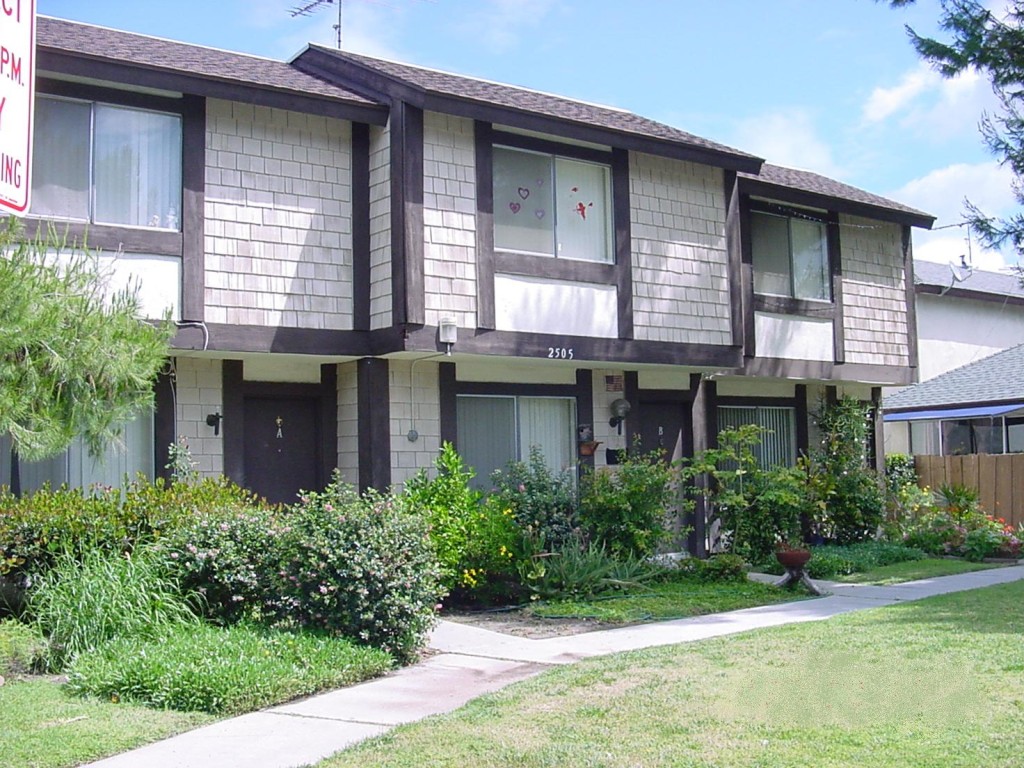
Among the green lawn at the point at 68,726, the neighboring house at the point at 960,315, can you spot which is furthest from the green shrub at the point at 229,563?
the neighboring house at the point at 960,315

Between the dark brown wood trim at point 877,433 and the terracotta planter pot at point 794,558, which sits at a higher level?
the dark brown wood trim at point 877,433

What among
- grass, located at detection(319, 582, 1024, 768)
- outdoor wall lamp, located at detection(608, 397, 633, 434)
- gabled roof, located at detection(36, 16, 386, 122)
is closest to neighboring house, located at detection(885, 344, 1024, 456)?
outdoor wall lamp, located at detection(608, 397, 633, 434)

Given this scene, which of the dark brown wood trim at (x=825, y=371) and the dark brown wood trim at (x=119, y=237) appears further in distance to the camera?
the dark brown wood trim at (x=825, y=371)

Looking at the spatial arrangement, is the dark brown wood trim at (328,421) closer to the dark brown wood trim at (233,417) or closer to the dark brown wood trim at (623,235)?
the dark brown wood trim at (233,417)

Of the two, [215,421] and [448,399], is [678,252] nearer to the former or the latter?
[448,399]

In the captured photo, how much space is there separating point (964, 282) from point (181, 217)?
846 inches

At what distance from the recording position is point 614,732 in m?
6.75

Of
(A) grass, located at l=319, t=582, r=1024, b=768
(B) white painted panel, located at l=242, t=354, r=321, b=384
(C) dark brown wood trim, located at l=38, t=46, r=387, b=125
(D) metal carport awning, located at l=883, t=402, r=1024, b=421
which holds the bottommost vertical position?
(A) grass, located at l=319, t=582, r=1024, b=768

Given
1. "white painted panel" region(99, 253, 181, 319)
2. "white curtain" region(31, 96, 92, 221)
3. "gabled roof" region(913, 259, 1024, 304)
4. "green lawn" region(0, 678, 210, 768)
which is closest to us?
"green lawn" region(0, 678, 210, 768)

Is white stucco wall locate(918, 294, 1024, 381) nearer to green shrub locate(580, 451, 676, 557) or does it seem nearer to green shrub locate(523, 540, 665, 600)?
green shrub locate(580, 451, 676, 557)

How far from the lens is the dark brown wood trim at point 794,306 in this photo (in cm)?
1772

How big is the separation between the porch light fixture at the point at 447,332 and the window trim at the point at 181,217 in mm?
2563

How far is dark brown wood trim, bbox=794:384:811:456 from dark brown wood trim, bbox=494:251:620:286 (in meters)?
5.85

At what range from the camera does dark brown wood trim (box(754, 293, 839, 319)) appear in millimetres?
17719
